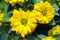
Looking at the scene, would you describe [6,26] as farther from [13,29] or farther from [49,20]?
[49,20]

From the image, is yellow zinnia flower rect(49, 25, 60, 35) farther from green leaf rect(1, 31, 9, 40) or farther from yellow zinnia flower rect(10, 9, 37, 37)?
green leaf rect(1, 31, 9, 40)

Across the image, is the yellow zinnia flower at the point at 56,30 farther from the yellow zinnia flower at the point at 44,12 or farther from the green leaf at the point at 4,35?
the green leaf at the point at 4,35

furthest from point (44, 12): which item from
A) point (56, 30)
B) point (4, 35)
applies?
point (4, 35)

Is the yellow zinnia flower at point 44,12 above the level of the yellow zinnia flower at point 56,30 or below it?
above

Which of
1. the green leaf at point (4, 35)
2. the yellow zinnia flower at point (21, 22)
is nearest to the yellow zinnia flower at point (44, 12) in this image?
the yellow zinnia flower at point (21, 22)

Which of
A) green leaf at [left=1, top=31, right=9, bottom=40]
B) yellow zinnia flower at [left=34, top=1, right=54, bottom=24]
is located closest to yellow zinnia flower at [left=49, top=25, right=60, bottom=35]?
yellow zinnia flower at [left=34, top=1, right=54, bottom=24]
